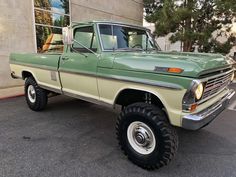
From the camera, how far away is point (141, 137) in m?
2.90

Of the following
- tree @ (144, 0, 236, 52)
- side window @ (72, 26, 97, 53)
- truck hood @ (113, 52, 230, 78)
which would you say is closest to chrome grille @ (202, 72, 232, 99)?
truck hood @ (113, 52, 230, 78)

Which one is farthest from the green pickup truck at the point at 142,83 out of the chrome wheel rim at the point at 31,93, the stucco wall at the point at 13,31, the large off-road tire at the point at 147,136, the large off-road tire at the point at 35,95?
the stucco wall at the point at 13,31

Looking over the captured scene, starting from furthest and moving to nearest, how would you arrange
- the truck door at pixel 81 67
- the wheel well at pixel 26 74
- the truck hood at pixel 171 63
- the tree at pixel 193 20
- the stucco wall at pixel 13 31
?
the tree at pixel 193 20, the stucco wall at pixel 13 31, the wheel well at pixel 26 74, the truck door at pixel 81 67, the truck hood at pixel 171 63

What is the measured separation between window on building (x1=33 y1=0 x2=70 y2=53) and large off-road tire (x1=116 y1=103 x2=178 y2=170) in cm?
629

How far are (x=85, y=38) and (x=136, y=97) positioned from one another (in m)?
1.44

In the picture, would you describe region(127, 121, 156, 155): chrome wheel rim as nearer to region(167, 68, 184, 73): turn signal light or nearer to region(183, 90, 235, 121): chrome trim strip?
region(183, 90, 235, 121): chrome trim strip

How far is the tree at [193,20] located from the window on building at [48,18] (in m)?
4.72

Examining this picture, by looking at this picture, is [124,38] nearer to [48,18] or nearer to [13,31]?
[13,31]

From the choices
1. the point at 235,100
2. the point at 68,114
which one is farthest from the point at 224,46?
the point at 68,114

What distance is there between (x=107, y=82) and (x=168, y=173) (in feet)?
5.01

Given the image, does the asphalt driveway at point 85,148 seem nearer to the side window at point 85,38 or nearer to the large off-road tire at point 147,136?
the large off-road tire at point 147,136

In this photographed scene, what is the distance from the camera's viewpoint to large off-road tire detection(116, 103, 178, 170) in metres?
2.63

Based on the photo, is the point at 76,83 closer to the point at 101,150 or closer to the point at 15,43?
the point at 101,150

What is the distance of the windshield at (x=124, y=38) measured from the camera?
3533 mm
